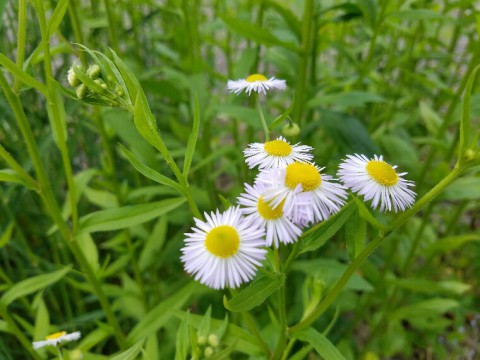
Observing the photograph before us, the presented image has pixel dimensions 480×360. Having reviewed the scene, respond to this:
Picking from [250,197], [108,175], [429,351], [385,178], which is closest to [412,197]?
[385,178]

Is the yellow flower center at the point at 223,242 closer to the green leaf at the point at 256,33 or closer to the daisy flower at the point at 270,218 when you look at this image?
the daisy flower at the point at 270,218

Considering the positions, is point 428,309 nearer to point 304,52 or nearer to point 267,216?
point 304,52

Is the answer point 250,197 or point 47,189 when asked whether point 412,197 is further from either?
point 47,189

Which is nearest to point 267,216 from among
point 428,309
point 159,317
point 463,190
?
point 159,317

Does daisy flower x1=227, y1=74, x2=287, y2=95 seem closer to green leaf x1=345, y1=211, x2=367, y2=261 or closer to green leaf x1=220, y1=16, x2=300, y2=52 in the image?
green leaf x1=345, y1=211, x2=367, y2=261

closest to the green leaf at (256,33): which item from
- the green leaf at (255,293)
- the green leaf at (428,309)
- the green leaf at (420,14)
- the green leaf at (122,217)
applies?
the green leaf at (420,14)
